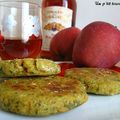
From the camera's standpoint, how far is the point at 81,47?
20.3 inches

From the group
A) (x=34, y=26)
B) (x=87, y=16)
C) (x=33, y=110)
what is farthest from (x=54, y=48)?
(x=33, y=110)

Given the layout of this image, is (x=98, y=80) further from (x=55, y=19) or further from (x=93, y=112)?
(x=55, y=19)

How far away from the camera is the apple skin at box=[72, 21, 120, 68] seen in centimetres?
50

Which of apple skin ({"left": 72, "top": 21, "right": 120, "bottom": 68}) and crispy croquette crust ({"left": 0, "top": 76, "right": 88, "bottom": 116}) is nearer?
crispy croquette crust ({"left": 0, "top": 76, "right": 88, "bottom": 116})

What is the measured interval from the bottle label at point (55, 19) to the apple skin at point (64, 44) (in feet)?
0.22

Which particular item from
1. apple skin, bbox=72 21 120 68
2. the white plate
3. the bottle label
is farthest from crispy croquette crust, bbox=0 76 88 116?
the bottle label

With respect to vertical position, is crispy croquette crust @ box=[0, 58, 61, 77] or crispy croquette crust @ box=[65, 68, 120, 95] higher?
crispy croquette crust @ box=[0, 58, 61, 77]

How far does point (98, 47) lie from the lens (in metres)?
0.51

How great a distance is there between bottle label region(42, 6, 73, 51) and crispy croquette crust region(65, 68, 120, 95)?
0.27 meters

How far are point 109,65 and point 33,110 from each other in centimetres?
26

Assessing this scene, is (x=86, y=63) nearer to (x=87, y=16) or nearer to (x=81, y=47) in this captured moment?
(x=81, y=47)

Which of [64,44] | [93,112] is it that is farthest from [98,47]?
[93,112]

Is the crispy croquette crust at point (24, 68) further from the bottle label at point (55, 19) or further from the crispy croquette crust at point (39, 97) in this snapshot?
the bottle label at point (55, 19)

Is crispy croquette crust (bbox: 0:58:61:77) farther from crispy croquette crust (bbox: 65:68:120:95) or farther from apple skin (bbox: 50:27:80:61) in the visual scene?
apple skin (bbox: 50:27:80:61)
